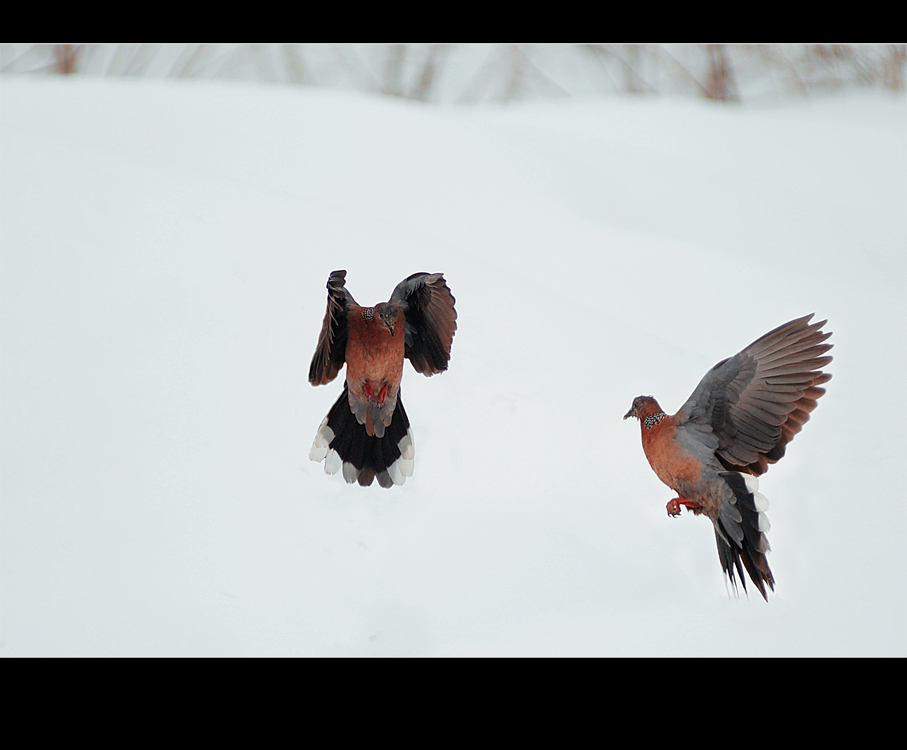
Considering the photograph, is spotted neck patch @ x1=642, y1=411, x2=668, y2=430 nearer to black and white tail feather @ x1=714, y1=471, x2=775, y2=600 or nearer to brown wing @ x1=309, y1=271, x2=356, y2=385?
black and white tail feather @ x1=714, y1=471, x2=775, y2=600

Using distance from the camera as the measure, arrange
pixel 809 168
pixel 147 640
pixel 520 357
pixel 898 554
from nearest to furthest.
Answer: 1. pixel 147 640
2. pixel 898 554
3. pixel 520 357
4. pixel 809 168

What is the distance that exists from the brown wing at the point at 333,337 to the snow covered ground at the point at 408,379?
409 mm

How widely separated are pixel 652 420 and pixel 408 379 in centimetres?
100

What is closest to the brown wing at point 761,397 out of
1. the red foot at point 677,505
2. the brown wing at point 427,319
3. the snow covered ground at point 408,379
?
the red foot at point 677,505

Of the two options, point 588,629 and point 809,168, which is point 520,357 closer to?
point 588,629

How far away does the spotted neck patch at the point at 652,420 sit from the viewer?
6.93 ft

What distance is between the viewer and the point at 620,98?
4879mm

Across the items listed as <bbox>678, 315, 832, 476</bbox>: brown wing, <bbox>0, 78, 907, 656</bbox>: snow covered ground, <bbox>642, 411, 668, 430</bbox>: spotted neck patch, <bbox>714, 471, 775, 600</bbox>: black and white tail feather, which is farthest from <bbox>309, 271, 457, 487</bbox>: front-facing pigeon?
<bbox>714, 471, 775, 600</bbox>: black and white tail feather

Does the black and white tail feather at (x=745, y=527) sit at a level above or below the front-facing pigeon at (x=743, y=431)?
below

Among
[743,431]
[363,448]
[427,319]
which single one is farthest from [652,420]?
[363,448]

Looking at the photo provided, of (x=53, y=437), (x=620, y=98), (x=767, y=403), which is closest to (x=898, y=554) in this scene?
(x=767, y=403)

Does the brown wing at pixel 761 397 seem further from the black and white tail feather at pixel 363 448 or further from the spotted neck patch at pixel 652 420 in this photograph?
the black and white tail feather at pixel 363 448

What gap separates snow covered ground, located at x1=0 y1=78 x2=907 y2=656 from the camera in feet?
7.48

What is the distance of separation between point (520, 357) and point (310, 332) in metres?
0.69
